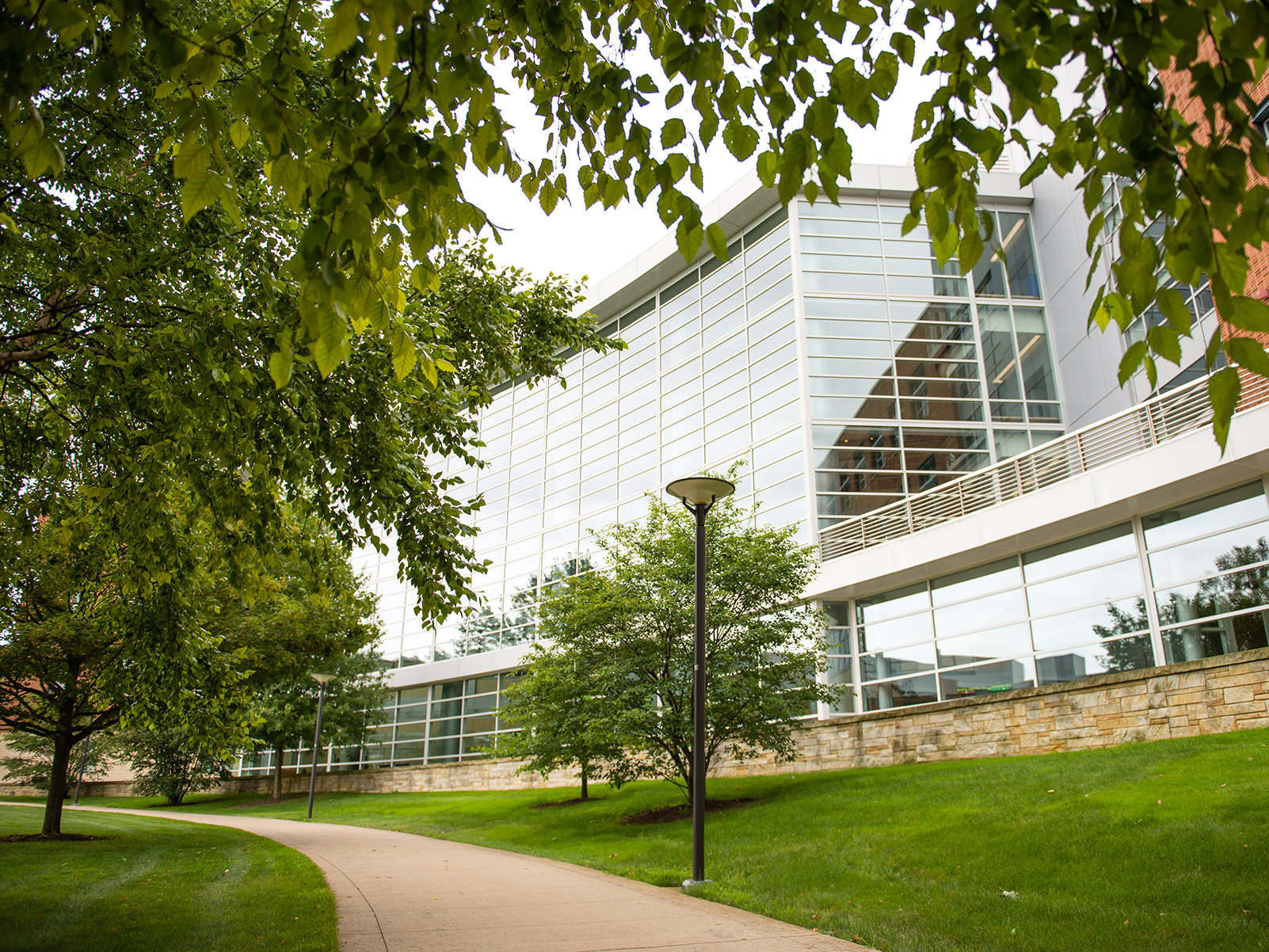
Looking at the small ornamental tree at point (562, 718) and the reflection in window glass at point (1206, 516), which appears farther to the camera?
the small ornamental tree at point (562, 718)

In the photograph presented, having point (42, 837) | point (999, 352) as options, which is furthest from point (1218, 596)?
point (42, 837)

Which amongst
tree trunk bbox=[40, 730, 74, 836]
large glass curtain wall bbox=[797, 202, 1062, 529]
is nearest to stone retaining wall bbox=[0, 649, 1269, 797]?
large glass curtain wall bbox=[797, 202, 1062, 529]

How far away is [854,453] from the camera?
24.0 meters

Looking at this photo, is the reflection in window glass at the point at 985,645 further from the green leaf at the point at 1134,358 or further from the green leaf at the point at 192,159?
the green leaf at the point at 192,159

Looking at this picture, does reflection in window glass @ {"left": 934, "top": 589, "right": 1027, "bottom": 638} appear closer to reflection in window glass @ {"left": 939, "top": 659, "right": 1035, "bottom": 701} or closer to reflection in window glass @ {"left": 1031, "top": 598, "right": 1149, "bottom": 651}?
reflection in window glass @ {"left": 1031, "top": 598, "right": 1149, "bottom": 651}

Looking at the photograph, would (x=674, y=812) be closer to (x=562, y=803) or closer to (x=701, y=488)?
(x=562, y=803)

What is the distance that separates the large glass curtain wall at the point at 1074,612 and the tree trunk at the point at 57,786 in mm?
14811

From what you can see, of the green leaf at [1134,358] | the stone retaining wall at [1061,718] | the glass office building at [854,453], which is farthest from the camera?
the glass office building at [854,453]

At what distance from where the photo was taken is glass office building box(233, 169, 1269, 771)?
1630 centimetres

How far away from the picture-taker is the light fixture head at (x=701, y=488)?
10.1 meters

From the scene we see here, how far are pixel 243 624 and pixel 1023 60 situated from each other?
1976cm

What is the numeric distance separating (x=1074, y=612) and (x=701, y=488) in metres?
10.7

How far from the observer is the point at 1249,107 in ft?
6.03

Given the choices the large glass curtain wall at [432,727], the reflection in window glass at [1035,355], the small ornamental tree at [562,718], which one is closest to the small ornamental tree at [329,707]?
the large glass curtain wall at [432,727]
